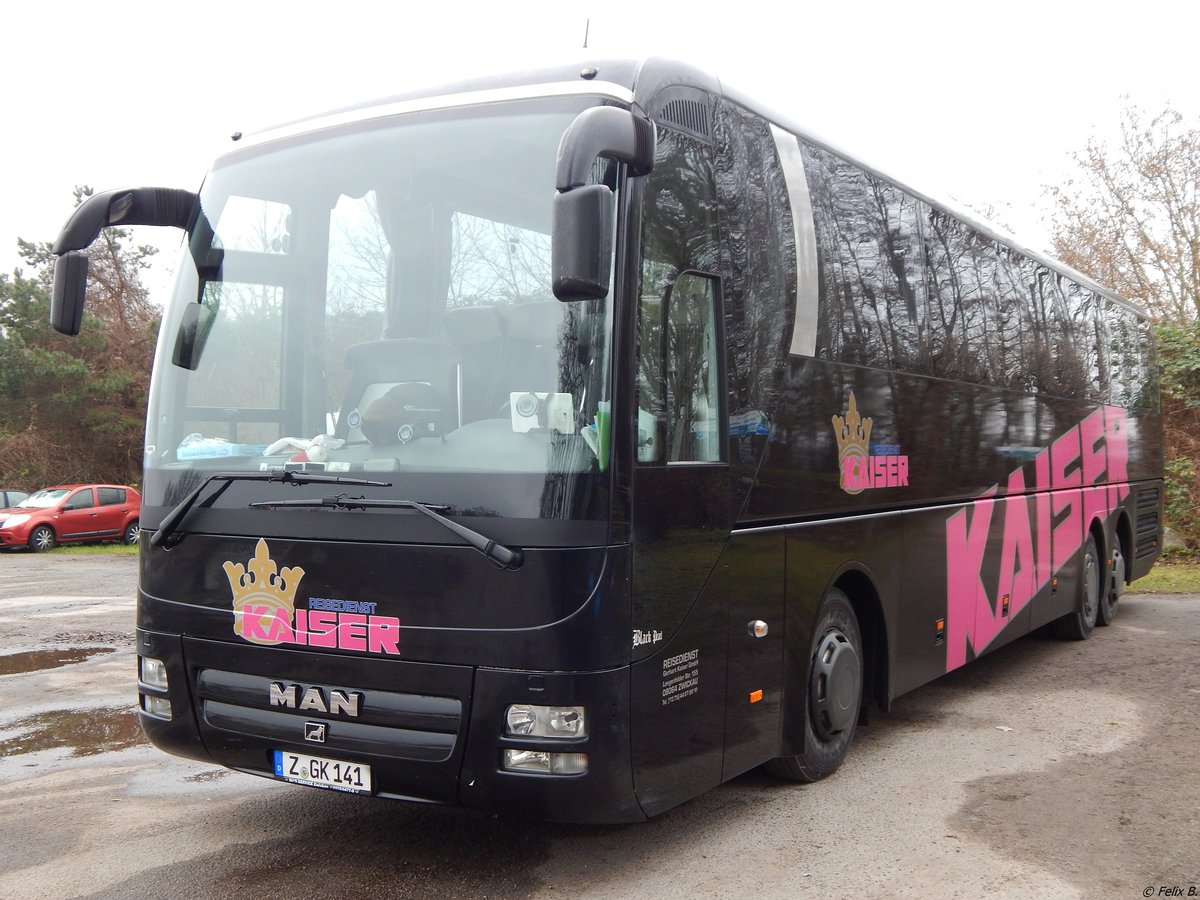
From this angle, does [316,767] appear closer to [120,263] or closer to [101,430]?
[101,430]

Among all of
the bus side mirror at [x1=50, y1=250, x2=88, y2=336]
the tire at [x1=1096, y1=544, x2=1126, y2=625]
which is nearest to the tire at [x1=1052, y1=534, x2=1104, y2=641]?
the tire at [x1=1096, y1=544, x2=1126, y2=625]

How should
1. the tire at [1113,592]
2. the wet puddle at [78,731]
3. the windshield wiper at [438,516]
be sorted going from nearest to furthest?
the windshield wiper at [438,516] → the wet puddle at [78,731] → the tire at [1113,592]

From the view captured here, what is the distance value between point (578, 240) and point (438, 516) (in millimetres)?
1138

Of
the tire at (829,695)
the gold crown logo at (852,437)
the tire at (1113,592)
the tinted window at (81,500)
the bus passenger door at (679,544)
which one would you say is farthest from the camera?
the tinted window at (81,500)

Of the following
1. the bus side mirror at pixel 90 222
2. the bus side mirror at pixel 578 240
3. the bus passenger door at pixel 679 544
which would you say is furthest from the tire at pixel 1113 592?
the bus side mirror at pixel 90 222

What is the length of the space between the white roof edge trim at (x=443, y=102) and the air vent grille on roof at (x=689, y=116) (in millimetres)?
268

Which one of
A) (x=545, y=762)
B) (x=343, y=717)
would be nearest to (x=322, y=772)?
(x=343, y=717)

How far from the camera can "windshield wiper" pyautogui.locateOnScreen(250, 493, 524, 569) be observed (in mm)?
4137

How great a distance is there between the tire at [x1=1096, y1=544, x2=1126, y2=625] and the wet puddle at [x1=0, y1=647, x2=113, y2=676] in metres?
9.84

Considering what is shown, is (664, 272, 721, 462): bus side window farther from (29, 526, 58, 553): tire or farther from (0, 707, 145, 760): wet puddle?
(29, 526, 58, 553): tire

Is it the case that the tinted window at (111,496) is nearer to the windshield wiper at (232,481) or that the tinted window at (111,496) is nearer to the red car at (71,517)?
the red car at (71,517)

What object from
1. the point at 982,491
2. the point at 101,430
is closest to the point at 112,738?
the point at 982,491

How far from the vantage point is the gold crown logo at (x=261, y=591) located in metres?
4.59

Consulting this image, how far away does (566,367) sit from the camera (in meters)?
4.27
